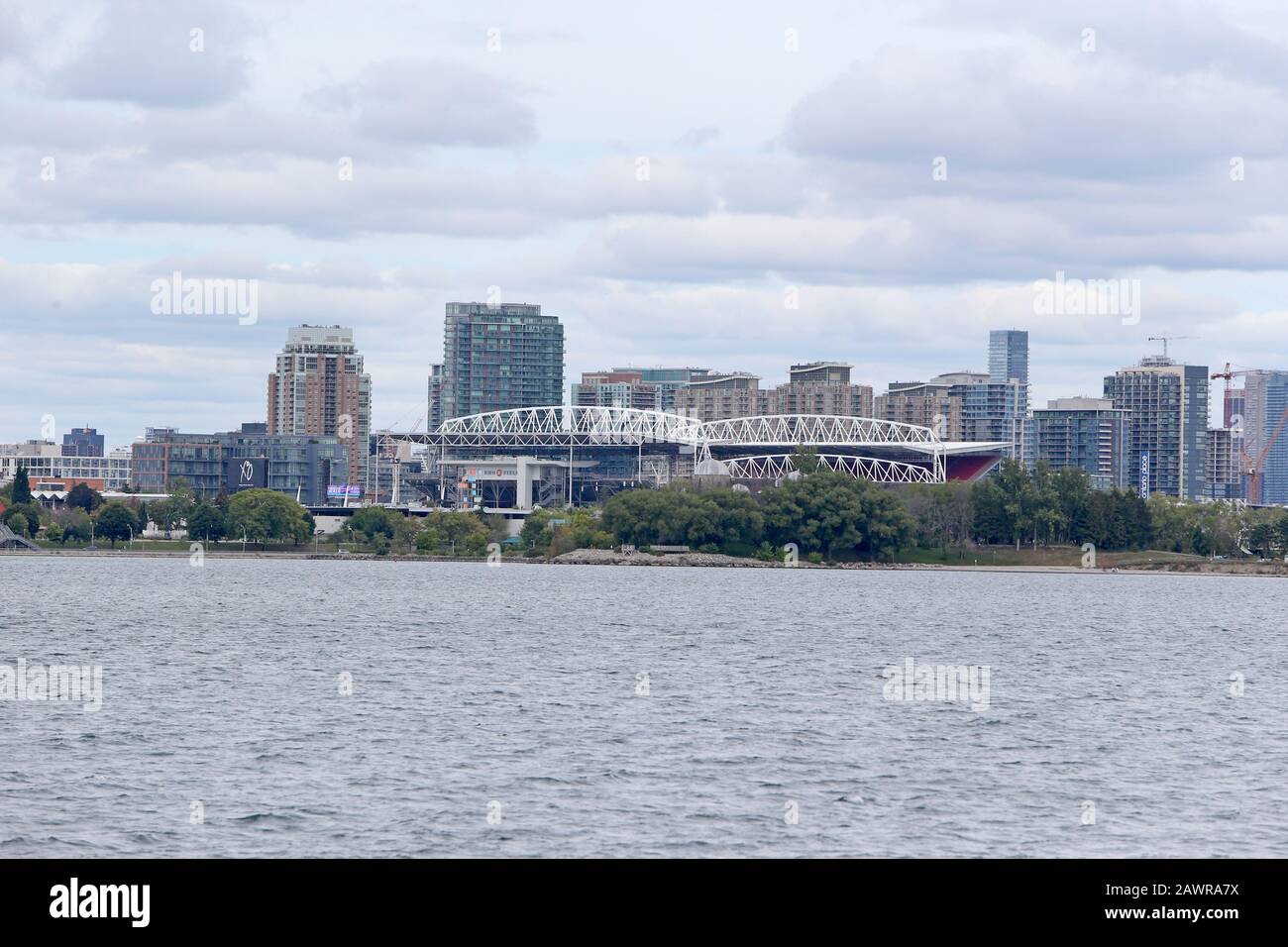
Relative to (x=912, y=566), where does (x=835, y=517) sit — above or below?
above

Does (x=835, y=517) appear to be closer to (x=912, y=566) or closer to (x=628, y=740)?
(x=912, y=566)

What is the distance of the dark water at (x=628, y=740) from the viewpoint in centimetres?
3272

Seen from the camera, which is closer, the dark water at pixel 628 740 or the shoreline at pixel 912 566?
the dark water at pixel 628 740

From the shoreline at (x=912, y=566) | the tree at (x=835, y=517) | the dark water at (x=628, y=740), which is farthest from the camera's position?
the shoreline at (x=912, y=566)

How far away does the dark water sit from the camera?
32719 mm

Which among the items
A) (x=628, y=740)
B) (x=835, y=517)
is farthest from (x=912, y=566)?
(x=628, y=740)

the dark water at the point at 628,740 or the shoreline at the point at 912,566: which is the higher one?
the dark water at the point at 628,740

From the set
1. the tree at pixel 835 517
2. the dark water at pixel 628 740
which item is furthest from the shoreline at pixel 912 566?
the dark water at pixel 628 740

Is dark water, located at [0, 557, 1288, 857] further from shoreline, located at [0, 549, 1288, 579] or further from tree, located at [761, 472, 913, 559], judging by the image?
shoreline, located at [0, 549, 1288, 579]

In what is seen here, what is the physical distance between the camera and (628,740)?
44875 millimetres

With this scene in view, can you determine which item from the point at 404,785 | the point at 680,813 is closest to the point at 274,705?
the point at 404,785

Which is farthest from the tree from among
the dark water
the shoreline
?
the dark water

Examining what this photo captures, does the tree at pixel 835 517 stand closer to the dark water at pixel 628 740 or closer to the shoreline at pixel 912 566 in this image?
the shoreline at pixel 912 566
